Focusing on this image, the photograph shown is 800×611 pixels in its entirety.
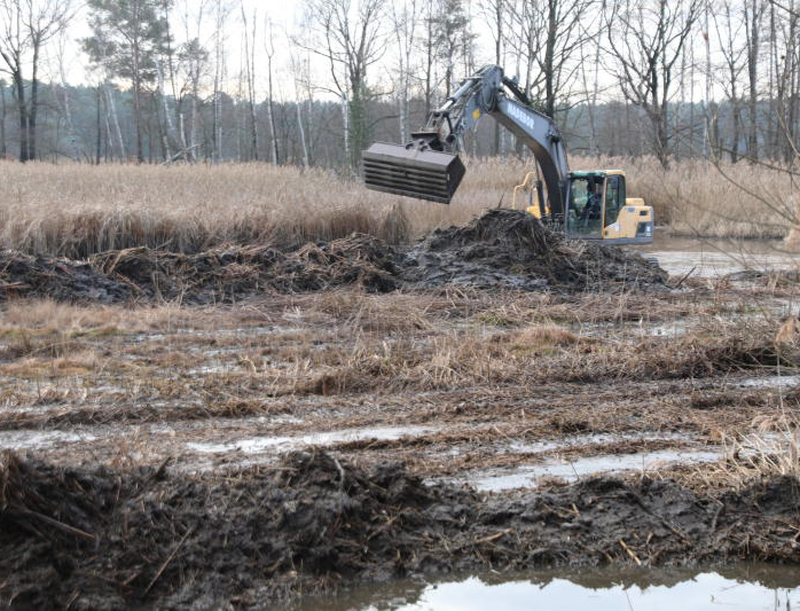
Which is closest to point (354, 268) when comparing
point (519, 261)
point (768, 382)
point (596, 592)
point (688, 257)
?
point (519, 261)

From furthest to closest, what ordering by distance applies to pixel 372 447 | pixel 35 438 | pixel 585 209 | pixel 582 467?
pixel 585 209 < pixel 35 438 < pixel 372 447 < pixel 582 467

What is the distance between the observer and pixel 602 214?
619 inches

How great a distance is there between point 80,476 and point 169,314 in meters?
5.96

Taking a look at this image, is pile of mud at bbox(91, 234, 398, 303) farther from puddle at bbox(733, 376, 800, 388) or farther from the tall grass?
puddle at bbox(733, 376, 800, 388)

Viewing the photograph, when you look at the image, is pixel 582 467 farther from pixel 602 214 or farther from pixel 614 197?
pixel 614 197

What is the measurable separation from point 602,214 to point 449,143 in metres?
4.72

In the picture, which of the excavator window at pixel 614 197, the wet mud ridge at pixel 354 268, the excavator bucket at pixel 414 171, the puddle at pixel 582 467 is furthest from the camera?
the excavator window at pixel 614 197

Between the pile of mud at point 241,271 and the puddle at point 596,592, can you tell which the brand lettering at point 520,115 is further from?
the puddle at point 596,592

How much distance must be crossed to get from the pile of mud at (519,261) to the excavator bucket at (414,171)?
1.19 meters

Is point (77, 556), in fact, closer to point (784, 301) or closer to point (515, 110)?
point (784, 301)

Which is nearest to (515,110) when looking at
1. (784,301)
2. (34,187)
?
(784,301)

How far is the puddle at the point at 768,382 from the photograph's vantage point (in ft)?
21.8

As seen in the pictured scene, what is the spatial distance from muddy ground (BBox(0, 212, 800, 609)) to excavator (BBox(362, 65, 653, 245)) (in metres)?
2.95

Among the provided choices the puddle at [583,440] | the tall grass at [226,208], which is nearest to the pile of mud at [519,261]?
the tall grass at [226,208]
